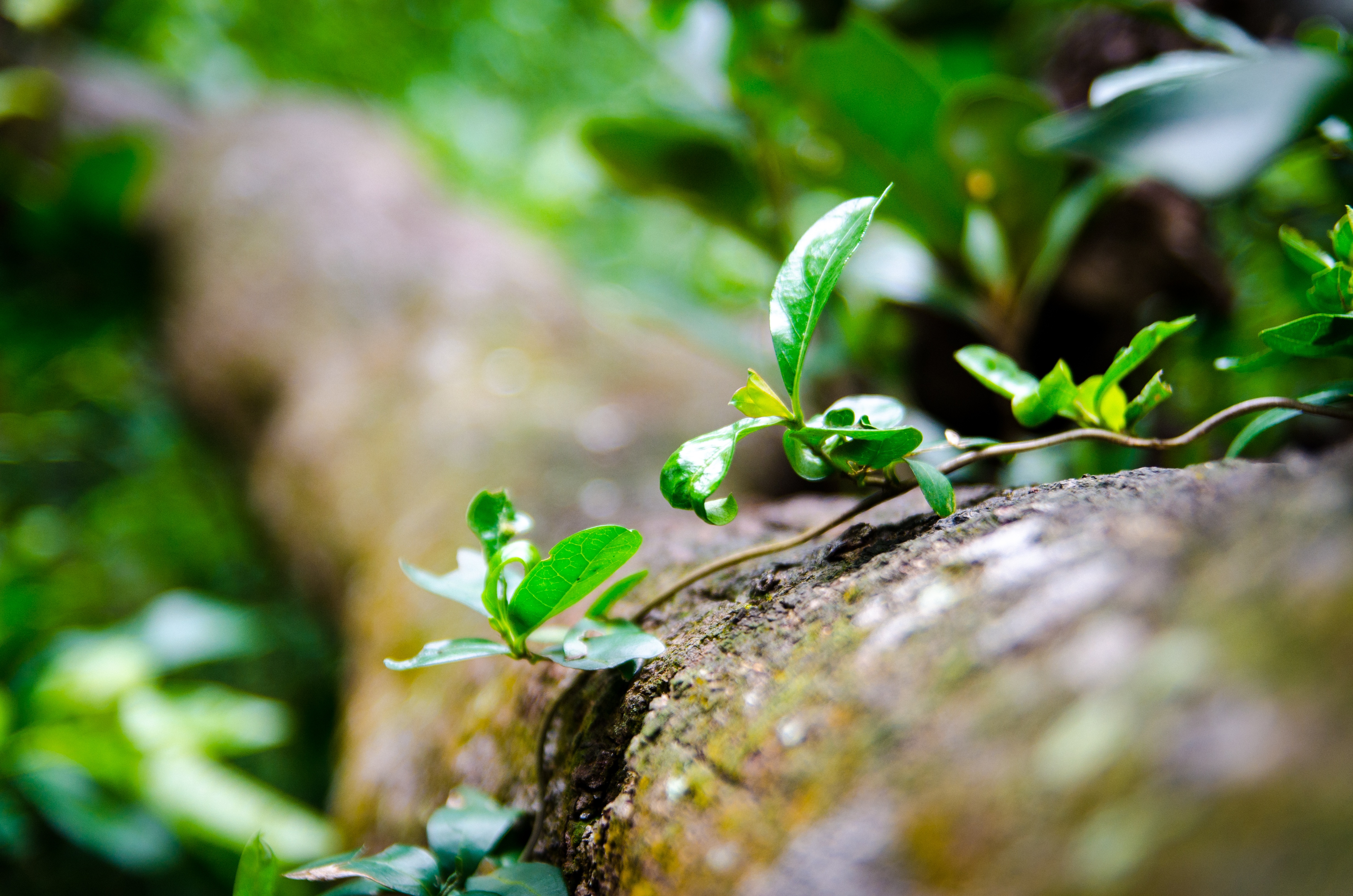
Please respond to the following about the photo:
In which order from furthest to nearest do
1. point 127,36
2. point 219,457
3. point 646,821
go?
point 127,36 < point 219,457 < point 646,821

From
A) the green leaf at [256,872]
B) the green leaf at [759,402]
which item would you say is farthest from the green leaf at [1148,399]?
the green leaf at [256,872]

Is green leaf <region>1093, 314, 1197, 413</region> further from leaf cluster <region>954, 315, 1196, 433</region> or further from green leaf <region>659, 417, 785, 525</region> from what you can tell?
green leaf <region>659, 417, 785, 525</region>

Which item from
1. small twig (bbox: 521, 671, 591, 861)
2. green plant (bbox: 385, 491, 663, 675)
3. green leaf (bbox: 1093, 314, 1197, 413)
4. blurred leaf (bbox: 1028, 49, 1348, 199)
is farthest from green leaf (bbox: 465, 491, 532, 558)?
blurred leaf (bbox: 1028, 49, 1348, 199)

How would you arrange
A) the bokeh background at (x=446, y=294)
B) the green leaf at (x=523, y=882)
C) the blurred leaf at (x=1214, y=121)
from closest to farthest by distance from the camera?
the green leaf at (x=523, y=882) < the blurred leaf at (x=1214, y=121) < the bokeh background at (x=446, y=294)

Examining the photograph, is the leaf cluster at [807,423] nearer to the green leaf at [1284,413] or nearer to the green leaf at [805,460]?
the green leaf at [805,460]

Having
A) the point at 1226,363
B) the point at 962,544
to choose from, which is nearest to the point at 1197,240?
the point at 1226,363

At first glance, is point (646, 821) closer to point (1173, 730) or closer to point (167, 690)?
point (1173, 730)
